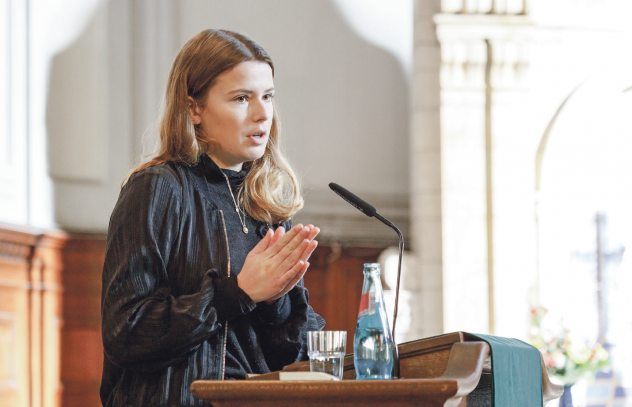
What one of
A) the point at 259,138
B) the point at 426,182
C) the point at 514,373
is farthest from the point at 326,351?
the point at 426,182

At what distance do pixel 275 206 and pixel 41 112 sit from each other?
3.17 m

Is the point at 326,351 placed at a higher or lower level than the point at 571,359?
higher

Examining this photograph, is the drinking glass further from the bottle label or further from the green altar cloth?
the green altar cloth

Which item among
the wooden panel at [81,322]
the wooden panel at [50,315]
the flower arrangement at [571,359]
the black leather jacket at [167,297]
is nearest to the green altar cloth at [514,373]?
the black leather jacket at [167,297]

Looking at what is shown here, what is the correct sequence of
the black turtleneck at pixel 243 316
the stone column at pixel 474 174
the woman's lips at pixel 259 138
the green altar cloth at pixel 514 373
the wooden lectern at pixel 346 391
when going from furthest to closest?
1. the stone column at pixel 474 174
2. the woman's lips at pixel 259 138
3. the black turtleneck at pixel 243 316
4. the green altar cloth at pixel 514 373
5. the wooden lectern at pixel 346 391

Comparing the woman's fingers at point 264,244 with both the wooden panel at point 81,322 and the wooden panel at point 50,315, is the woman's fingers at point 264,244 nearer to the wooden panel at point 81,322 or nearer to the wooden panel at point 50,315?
the wooden panel at point 50,315

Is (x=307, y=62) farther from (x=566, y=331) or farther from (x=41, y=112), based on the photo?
(x=566, y=331)

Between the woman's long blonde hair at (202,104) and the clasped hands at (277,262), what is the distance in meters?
0.38

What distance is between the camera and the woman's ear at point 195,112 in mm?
1807

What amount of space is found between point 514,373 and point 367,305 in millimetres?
287

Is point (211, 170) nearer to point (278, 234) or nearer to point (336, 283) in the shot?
point (278, 234)

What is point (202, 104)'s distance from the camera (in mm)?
1790

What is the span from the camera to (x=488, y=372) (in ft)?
4.80

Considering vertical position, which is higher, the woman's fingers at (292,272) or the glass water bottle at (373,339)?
the woman's fingers at (292,272)
